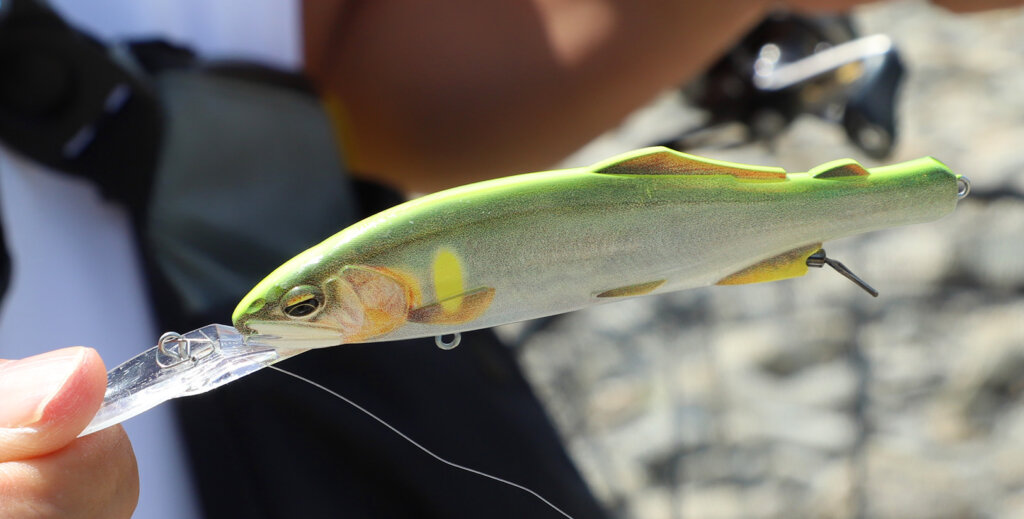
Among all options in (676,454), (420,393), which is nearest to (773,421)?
(676,454)

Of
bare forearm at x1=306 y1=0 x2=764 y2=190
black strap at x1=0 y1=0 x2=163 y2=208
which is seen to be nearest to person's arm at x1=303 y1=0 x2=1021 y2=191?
bare forearm at x1=306 y1=0 x2=764 y2=190

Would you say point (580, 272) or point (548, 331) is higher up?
point (548, 331)

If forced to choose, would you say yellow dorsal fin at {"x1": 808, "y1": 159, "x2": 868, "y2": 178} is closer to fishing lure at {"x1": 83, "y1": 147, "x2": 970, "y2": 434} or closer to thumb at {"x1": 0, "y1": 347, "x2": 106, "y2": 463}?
fishing lure at {"x1": 83, "y1": 147, "x2": 970, "y2": 434}

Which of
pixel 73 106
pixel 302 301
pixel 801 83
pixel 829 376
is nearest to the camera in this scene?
pixel 302 301

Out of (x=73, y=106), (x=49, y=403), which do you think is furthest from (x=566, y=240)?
(x=73, y=106)

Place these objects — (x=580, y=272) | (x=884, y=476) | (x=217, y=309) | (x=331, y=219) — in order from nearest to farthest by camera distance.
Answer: (x=580, y=272)
(x=217, y=309)
(x=331, y=219)
(x=884, y=476)

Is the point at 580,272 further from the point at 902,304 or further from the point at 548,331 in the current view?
the point at 902,304

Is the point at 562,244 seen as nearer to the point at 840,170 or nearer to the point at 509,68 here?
the point at 840,170
